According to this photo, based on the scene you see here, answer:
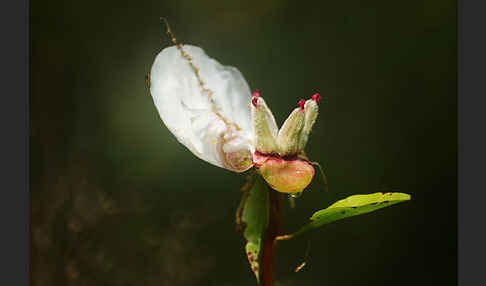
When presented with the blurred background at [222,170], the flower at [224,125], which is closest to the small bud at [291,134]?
the flower at [224,125]

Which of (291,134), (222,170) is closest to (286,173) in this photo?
(291,134)

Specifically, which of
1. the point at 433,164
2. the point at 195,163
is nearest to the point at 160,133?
the point at 195,163

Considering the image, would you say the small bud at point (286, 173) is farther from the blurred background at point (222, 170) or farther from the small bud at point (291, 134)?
the blurred background at point (222, 170)

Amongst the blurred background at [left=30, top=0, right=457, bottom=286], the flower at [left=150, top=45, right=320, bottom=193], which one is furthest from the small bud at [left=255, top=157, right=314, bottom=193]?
the blurred background at [left=30, top=0, right=457, bottom=286]

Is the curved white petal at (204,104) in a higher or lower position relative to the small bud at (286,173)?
higher

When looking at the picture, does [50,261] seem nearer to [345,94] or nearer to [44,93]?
[44,93]

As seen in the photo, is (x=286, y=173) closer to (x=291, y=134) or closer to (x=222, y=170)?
(x=291, y=134)

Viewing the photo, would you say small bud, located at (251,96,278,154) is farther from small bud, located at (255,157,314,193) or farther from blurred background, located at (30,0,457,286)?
blurred background, located at (30,0,457,286)
